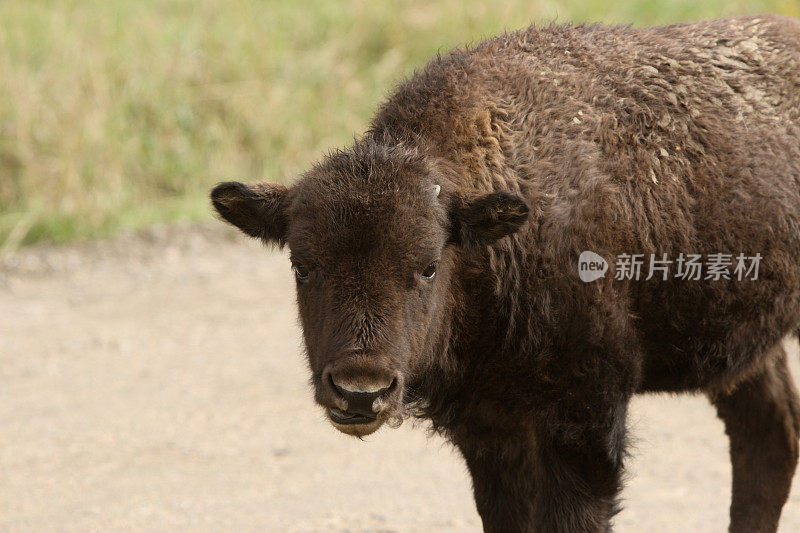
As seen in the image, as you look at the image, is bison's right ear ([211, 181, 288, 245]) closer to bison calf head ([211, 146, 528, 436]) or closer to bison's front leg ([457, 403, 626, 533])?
bison calf head ([211, 146, 528, 436])

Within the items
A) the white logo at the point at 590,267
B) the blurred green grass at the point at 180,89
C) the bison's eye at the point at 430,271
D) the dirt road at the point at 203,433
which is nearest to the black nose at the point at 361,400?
the bison's eye at the point at 430,271

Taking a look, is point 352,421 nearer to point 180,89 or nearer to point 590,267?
point 590,267

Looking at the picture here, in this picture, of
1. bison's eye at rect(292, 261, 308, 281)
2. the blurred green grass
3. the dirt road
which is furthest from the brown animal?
the blurred green grass

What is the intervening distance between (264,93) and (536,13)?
12.4 feet

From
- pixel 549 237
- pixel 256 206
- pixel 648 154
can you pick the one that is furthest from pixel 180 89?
pixel 549 237

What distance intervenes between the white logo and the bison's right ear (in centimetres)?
121

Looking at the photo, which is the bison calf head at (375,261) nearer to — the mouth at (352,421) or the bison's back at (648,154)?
the mouth at (352,421)

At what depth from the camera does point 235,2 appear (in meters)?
14.4

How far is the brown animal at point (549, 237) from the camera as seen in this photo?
4.35 meters

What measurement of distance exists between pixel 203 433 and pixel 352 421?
12.2ft

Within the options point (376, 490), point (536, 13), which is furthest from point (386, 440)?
point (536, 13)

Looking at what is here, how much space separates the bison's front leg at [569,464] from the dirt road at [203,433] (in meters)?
0.30

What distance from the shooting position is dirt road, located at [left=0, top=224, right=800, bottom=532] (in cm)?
645

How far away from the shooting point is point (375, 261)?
423 cm
